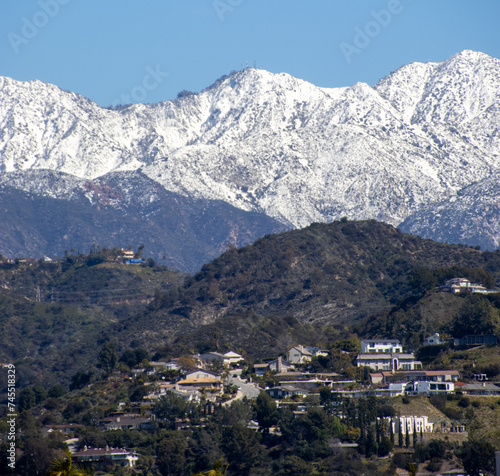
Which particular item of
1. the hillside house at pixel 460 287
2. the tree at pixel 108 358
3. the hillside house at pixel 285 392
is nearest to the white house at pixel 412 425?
the hillside house at pixel 285 392

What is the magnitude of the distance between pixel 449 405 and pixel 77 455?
132 feet

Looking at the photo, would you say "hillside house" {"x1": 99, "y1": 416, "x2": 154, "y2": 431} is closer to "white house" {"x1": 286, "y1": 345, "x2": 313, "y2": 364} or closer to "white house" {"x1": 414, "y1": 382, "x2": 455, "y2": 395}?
"white house" {"x1": 414, "y1": 382, "x2": 455, "y2": 395}

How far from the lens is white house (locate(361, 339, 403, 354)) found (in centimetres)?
16012

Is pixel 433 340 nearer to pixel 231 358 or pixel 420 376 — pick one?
pixel 420 376

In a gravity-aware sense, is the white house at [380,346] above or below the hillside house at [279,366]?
above

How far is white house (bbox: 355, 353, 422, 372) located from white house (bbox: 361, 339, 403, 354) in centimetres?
475

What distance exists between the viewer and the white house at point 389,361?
150 meters

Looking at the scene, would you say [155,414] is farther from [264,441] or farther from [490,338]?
[490,338]

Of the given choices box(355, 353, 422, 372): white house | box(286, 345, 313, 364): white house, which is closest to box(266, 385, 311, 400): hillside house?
box(355, 353, 422, 372): white house

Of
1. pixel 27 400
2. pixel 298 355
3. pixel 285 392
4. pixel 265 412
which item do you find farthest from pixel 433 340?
pixel 27 400

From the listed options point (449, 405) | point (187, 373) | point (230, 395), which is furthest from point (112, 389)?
point (449, 405)

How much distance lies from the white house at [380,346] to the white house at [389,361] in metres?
4.75

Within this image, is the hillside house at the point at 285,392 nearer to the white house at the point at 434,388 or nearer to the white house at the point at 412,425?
the white house at the point at 434,388

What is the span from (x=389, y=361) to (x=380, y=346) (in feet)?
33.0
